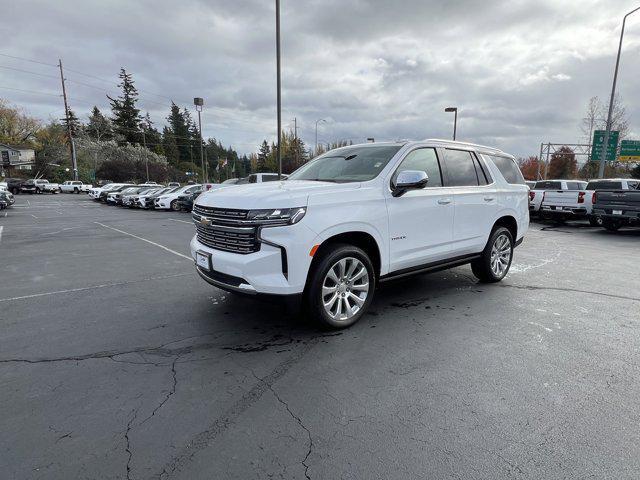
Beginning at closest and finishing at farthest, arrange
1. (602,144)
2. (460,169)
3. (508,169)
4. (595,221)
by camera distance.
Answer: (460,169) < (508,169) < (595,221) < (602,144)

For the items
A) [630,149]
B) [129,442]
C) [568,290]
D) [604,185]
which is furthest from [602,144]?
[129,442]

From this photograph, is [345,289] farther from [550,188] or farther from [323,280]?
[550,188]

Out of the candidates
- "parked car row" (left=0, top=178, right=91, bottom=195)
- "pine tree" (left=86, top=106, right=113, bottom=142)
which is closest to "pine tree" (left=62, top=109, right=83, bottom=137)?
"pine tree" (left=86, top=106, right=113, bottom=142)

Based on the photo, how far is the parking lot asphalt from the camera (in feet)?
7.38

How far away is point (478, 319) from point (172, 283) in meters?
4.43

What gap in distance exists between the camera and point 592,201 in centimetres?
1334

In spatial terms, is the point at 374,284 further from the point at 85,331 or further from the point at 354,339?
the point at 85,331

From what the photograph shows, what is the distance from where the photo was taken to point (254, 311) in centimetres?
462

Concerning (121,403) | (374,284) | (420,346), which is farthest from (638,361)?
(121,403)

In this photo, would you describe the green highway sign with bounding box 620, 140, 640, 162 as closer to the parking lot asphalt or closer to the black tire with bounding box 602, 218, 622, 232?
the black tire with bounding box 602, 218, 622, 232

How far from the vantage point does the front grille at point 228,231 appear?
3617 mm

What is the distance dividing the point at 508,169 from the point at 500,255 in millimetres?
1432

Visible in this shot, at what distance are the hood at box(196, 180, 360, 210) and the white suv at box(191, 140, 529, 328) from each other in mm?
12

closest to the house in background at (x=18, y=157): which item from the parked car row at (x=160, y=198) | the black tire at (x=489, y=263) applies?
the parked car row at (x=160, y=198)
